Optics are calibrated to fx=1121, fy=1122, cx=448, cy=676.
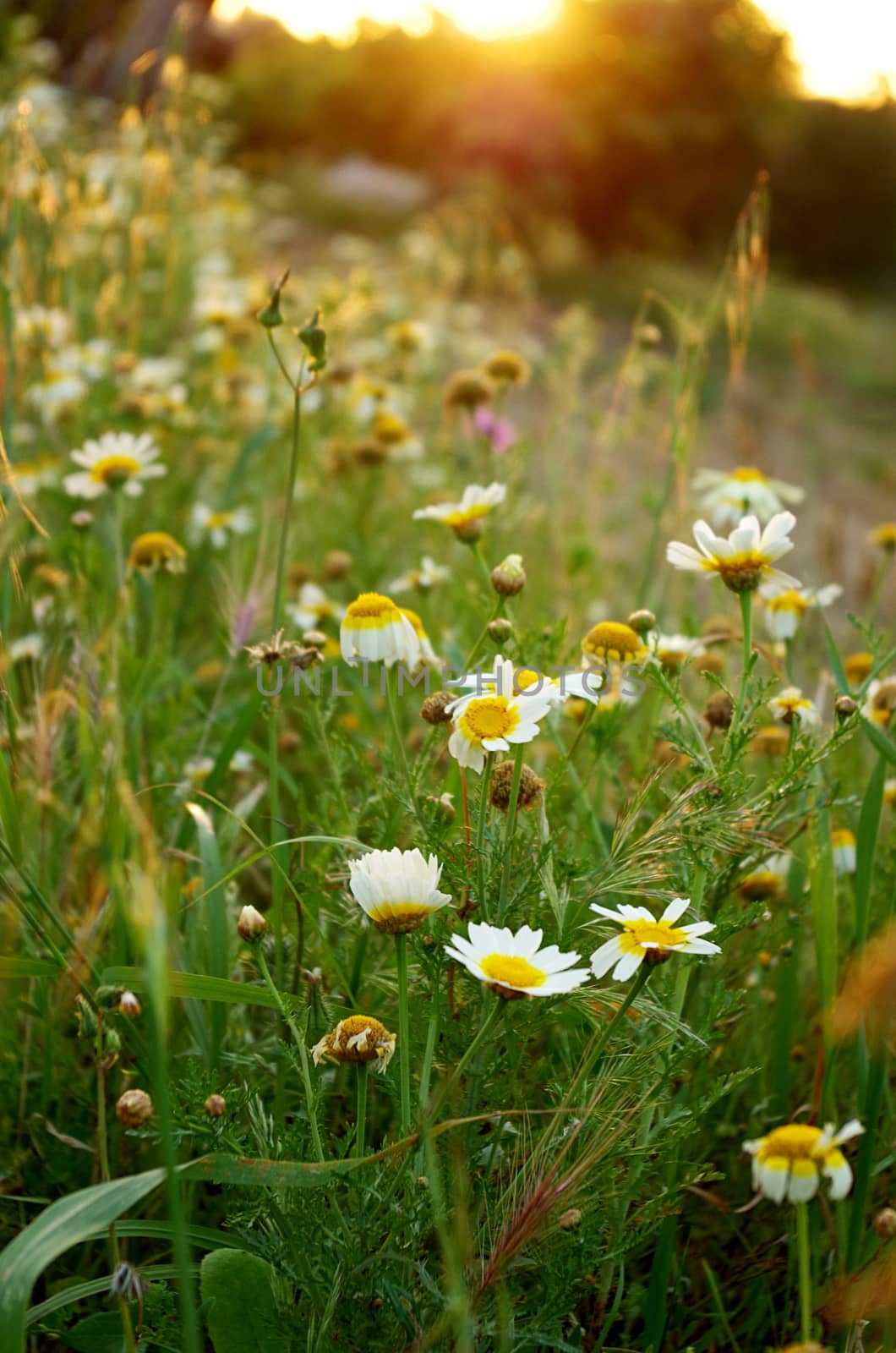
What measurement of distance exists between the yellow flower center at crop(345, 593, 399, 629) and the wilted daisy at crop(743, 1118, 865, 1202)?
39 centimetres

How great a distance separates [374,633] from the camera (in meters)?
0.75

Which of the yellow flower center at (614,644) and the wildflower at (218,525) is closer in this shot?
the yellow flower center at (614,644)

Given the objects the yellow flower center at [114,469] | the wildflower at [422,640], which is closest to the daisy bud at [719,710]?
the wildflower at [422,640]

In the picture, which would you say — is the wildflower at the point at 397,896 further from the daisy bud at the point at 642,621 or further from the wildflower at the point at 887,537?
the wildflower at the point at 887,537

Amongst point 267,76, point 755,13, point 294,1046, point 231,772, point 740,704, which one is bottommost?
point 231,772

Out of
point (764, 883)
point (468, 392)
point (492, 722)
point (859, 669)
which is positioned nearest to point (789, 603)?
point (859, 669)

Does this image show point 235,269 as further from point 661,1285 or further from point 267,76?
point 267,76

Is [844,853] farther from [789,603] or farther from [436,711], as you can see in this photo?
[436,711]

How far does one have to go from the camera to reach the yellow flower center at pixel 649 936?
1.83 ft

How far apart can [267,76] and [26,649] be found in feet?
40.7

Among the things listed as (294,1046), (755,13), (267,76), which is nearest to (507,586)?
(294,1046)

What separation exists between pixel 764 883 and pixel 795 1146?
31 centimetres

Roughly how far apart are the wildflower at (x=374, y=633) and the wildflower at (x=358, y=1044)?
0.25 meters

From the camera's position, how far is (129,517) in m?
1.72
